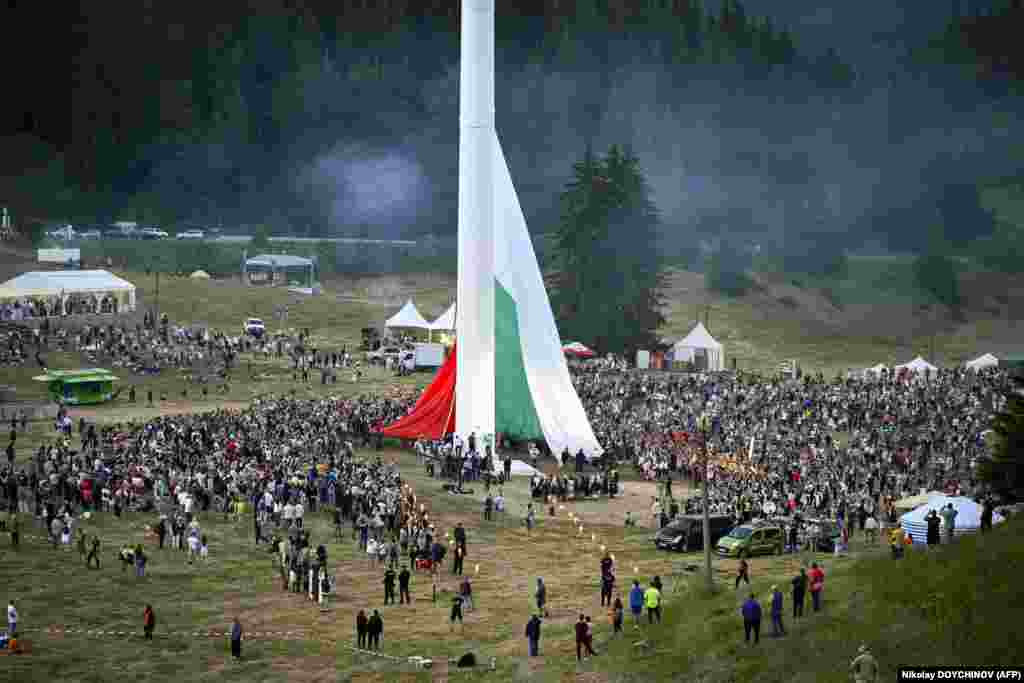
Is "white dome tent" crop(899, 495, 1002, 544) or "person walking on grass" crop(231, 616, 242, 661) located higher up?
"white dome tent" crop(899, 495, 1002, 544)

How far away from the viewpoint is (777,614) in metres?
25.6

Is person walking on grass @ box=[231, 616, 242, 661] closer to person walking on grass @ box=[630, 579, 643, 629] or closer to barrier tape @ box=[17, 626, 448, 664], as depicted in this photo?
barrier tape @ box=[17, 626, 448, 664]

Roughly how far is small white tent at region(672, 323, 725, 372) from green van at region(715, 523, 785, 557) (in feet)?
134

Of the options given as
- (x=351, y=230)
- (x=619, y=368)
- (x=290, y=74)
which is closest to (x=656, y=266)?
(x=619, y=368)

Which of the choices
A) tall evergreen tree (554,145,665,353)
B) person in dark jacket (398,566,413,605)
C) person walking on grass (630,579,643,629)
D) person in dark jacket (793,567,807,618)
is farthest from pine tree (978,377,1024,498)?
tall evergreen tree (554,145,665,353)

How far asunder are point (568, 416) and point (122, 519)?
18.6 m

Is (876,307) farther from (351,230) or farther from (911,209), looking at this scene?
(351,230)

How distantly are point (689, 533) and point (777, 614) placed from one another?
11392 mm

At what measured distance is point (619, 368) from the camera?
7494cm

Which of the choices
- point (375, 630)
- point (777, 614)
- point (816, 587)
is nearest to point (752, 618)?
point (777, 614)

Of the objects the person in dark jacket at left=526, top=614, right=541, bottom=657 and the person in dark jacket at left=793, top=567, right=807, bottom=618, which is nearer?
the person in dark jacket at left=793, top=567, right=807, bottom=618

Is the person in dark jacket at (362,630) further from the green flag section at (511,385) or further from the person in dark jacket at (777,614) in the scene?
the green flag section at (511,385)

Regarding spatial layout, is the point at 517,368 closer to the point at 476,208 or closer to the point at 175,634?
the point at 476,208

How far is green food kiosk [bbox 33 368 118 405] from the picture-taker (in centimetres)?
→ 5991
